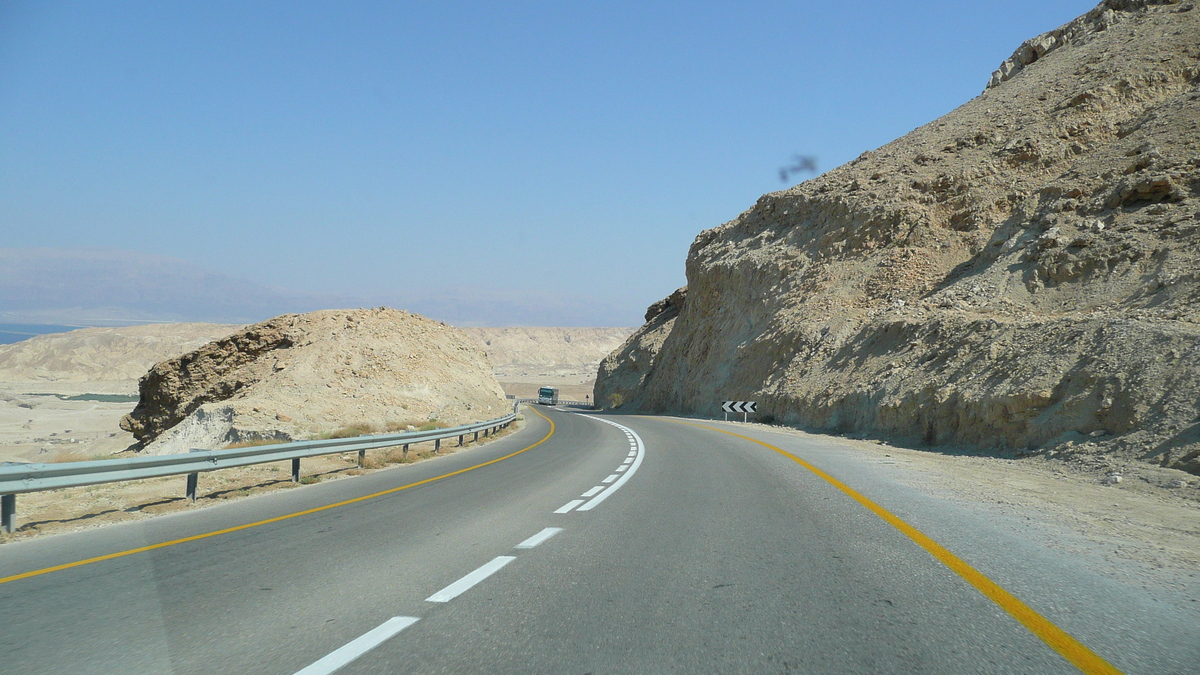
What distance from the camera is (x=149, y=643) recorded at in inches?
166

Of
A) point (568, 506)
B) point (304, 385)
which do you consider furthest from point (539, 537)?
point (304, 385)

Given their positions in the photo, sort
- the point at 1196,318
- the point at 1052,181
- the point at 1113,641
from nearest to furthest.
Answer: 1. the point at 1113,641
2. the point at 1196,318
3. the point at 1052,181

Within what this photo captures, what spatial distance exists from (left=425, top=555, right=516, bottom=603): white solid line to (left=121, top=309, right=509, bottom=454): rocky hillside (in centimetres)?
1979

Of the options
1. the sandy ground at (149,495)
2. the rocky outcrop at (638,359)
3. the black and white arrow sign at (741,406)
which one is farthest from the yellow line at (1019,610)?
the rocky outcrop at (638,359)

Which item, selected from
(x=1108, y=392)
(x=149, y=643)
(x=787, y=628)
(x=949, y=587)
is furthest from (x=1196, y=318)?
(x=149, y=643)

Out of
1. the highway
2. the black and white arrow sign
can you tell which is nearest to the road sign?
the black and white arrow sign

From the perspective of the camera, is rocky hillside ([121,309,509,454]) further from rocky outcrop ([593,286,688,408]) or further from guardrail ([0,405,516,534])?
rocky outcrop ([593,286,688,408])

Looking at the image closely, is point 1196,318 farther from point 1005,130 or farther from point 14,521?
point 1005,130

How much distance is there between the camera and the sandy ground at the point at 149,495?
892 cm

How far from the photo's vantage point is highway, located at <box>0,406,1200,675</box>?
3926 mm

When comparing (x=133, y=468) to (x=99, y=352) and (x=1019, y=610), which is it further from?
(x=99, y=352)

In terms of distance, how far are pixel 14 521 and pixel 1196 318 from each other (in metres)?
24.6

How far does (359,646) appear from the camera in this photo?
13.4 feet

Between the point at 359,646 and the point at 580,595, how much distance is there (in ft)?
5.39
